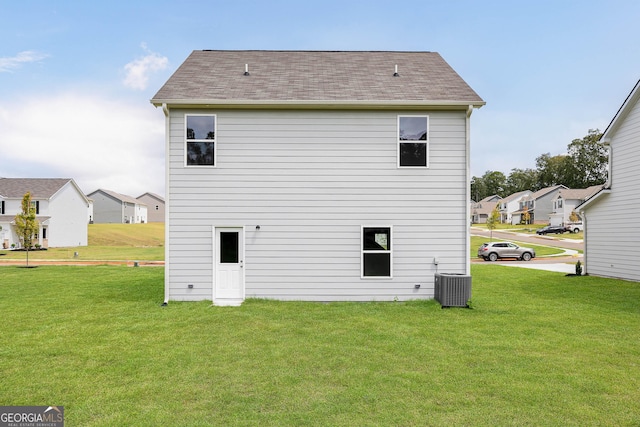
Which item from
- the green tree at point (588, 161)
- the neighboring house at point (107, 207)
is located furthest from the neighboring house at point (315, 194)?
the green tree at point (588, 161)

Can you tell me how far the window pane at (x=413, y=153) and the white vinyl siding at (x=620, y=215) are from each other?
32.3 feet

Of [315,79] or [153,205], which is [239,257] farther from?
[153,205]

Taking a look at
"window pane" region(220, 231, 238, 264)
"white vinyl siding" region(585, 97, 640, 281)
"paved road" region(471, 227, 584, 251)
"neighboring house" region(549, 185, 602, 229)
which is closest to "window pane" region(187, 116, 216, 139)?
"window pane" region(220, 231, 238, 264)

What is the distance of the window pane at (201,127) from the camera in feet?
33.8

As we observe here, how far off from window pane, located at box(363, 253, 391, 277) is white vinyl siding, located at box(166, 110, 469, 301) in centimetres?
22

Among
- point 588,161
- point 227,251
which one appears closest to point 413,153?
point 227,251

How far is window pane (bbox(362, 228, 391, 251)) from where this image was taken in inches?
404

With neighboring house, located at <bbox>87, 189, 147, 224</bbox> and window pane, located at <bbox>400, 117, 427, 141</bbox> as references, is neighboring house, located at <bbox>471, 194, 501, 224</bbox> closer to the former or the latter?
neighboring house, located at <bbox>87, 189, 147, 224</bbox>

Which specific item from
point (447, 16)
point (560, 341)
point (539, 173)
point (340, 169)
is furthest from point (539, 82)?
point (539, 173)

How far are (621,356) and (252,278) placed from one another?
8.31 metres

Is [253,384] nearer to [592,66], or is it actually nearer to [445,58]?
[445,58]

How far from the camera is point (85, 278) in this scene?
15.6 metres

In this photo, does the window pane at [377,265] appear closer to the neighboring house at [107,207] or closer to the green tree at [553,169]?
the neighboring house at [107,207]

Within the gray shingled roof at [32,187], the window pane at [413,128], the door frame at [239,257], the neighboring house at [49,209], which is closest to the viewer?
the door frame at [239,257]
